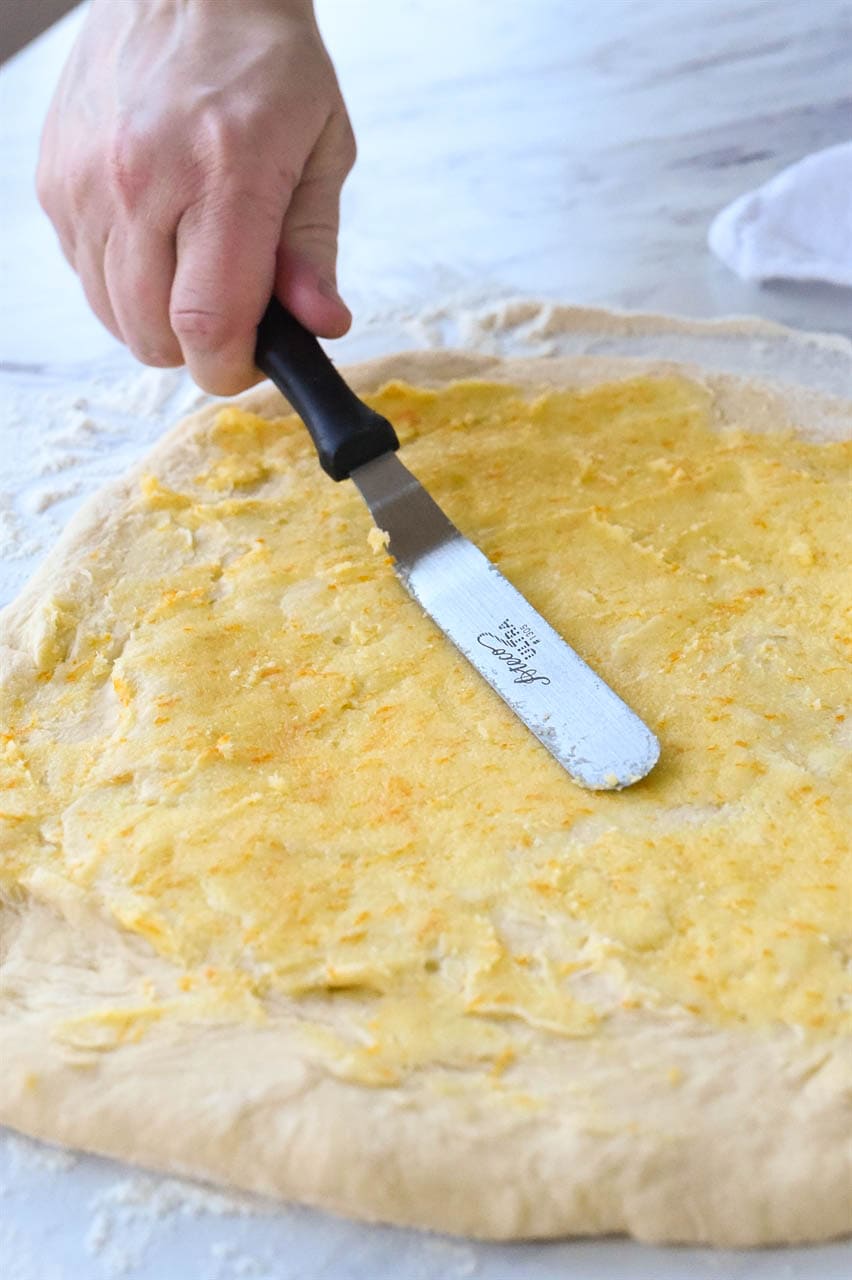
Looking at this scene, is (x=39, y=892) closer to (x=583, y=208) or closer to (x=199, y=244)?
(x=199, y=244)

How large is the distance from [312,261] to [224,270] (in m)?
0.17

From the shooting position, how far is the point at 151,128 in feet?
5.62

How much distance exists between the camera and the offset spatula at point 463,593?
1465mm

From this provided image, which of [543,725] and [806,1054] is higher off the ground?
[543,725]

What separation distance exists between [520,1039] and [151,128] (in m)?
1.27

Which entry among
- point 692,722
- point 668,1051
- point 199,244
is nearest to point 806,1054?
point 668,1051

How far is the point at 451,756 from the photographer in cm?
149

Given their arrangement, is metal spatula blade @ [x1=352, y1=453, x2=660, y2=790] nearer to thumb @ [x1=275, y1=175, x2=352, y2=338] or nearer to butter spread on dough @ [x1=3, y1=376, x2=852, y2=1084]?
butter spread on dough @ [x1=3, y1=376, x2=852, y2=1084]

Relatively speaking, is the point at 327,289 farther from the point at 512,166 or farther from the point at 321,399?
the point at 512,166

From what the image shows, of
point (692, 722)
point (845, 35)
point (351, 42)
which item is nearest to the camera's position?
point (692, 722)

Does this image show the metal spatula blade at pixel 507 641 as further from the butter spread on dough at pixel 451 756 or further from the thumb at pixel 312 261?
the thumb at pixel 312 261

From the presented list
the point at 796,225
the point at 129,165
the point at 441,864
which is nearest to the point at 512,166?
the point at 796,225

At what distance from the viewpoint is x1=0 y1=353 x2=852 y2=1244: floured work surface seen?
1.17 metres

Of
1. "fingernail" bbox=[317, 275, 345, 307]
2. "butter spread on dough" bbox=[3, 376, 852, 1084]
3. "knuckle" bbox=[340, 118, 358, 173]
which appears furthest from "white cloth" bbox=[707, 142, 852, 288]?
"fingernail" bbox=[317, 275, 345, 307]
